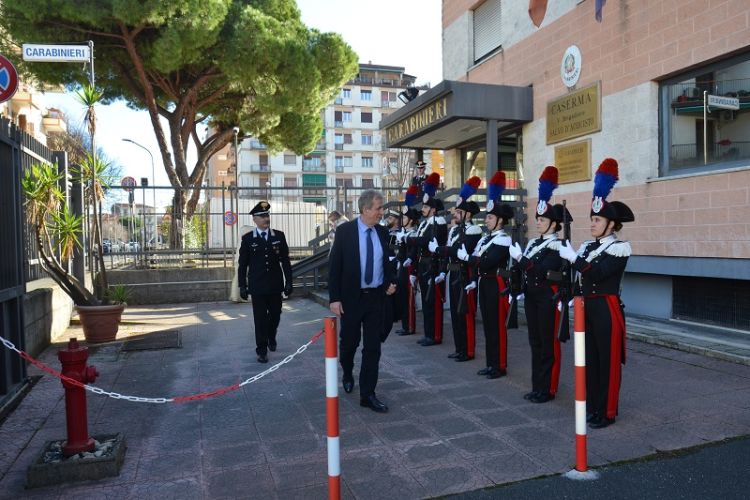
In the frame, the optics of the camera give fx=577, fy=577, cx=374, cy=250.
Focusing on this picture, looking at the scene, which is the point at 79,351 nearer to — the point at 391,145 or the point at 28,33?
the point at 391,145

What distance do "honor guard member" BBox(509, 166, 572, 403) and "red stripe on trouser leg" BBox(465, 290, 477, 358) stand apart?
1341 millimetres

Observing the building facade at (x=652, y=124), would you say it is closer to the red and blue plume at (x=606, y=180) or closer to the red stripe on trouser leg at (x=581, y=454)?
the red and blue plume at (x=606, y=180)

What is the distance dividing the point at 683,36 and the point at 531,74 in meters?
3.35

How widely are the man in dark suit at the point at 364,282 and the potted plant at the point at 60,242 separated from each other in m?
4.68

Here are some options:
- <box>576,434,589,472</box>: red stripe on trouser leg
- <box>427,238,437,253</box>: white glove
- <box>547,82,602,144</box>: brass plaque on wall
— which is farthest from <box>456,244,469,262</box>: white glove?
<box>547,82,602,144</box>: brass plaque on wall

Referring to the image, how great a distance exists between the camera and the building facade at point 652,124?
702 cm

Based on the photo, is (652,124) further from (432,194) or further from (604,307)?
(604,307)

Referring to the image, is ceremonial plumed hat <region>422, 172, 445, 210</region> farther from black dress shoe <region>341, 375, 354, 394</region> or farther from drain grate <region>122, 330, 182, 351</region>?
drain grate <region>122, 330, 182, 351</region>

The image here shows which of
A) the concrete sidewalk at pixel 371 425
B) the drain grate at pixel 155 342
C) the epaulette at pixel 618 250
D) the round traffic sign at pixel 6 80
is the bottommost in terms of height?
the drain grate at pixel 155 342

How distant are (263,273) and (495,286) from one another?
2.86 m

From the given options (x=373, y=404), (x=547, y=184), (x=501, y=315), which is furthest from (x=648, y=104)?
(x=373, y=404)

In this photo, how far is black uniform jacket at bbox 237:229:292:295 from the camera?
7105 millimetres

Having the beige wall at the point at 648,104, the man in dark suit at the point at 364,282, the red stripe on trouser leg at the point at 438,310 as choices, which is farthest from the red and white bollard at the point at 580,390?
the beige wall at the point at 648,104

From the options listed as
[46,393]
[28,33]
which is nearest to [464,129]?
[46,393]
